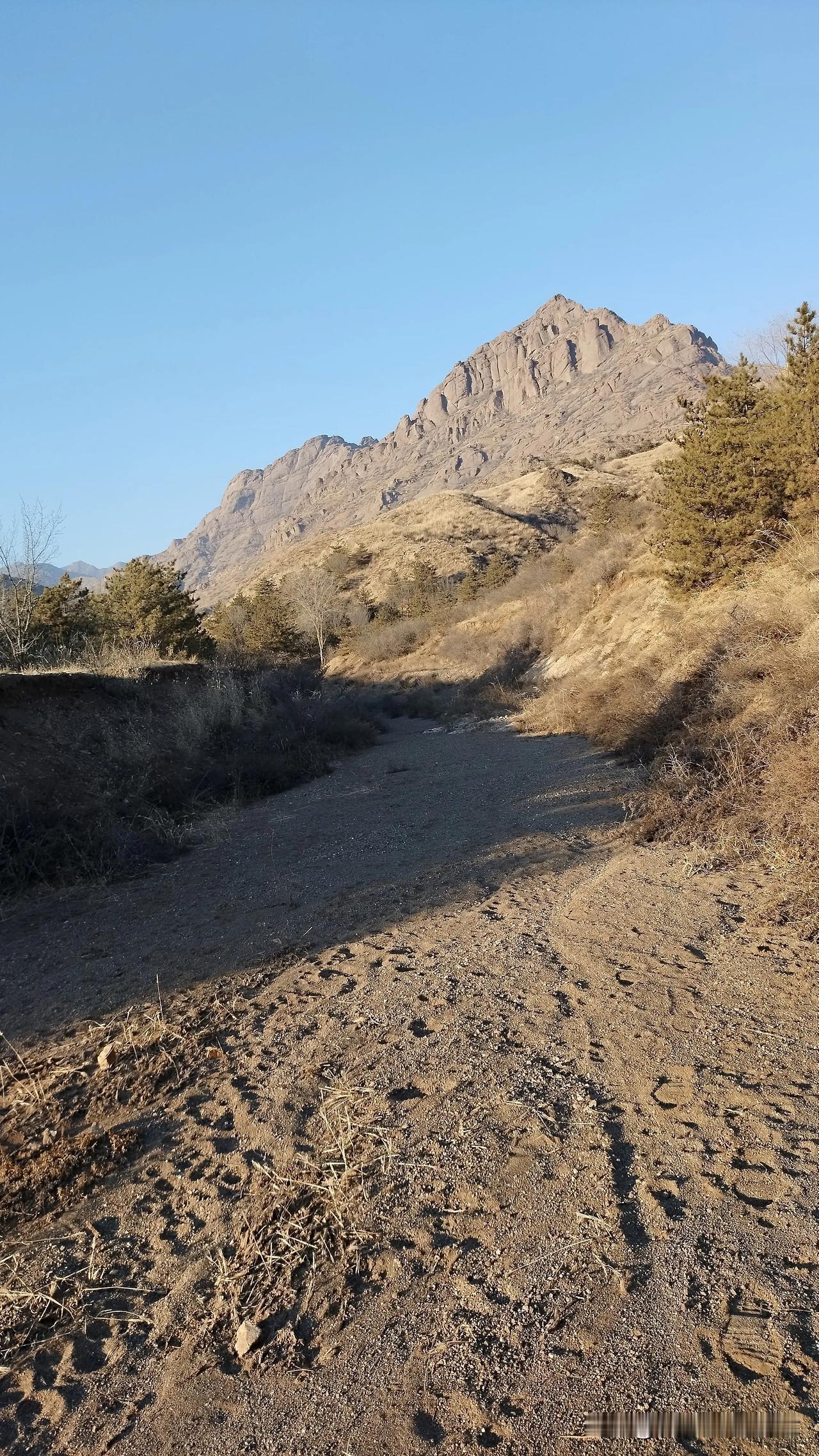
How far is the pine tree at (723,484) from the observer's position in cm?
1519

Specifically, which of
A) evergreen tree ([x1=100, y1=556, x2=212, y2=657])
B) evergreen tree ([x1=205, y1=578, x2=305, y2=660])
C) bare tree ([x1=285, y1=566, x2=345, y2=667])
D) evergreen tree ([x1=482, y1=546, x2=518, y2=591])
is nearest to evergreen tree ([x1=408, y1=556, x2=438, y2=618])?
evergreen tree ([x1=482, y1=546, x2=518, y2=591])

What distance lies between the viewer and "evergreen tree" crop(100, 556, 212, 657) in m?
25.5

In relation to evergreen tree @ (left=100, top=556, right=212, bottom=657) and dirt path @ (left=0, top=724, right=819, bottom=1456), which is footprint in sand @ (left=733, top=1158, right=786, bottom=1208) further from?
evergreen tree @ (left=100, top=556, right=212, bottom=657)

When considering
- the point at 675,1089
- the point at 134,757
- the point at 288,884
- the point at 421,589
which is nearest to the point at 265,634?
the point at 421,589

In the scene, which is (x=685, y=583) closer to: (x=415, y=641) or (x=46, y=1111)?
(x=46, y=1111)

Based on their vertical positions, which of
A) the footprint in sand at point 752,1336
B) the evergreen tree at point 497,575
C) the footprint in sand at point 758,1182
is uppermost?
the evergreen tree at point 497,575

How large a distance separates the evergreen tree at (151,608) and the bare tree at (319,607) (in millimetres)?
18518

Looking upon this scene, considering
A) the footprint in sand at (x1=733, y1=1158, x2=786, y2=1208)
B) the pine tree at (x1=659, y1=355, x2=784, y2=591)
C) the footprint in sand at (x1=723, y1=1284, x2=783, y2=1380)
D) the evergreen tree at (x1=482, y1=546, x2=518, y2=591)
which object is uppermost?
the evergreen tree at (x1=482, y1=546, x2=518, y2=591)

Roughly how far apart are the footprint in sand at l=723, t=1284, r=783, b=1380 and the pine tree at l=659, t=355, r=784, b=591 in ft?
48.0

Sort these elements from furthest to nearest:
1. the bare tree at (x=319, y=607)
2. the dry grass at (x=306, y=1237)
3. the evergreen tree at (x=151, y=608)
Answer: the bare tree at (x=319, y=607) < the evergreen tree at (x=151, y=608) < the dry grass at (x=306, y=1237)

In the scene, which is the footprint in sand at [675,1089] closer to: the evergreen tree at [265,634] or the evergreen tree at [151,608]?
the evergreen tree at [151,608]

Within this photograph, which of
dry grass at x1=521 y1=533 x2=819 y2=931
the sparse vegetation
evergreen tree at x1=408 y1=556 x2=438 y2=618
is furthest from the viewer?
evergreen tree at x1=408 y1=556 x2=438 y2=618

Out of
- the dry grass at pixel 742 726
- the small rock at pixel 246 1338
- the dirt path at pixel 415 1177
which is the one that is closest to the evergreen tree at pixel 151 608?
the dry grass at pixel 742 726

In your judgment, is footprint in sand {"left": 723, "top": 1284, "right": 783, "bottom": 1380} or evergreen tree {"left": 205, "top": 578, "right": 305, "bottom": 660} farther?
evergreen tree {"left": 205, "top": 578, "right": 305, "bottom": 660}
